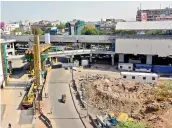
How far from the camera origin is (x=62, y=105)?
25.9 metres

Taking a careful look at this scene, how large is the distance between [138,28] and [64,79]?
691 inches

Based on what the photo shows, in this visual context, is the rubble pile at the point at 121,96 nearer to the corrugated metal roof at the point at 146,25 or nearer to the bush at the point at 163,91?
the bush at the point at 163,91

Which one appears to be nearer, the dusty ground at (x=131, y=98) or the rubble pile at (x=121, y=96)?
the dusty ground at (x=131, y=98)

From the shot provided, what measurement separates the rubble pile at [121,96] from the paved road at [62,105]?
2.25 metres

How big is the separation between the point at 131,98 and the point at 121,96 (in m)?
1.23

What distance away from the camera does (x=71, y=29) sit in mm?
67688

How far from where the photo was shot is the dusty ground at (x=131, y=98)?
2342cm

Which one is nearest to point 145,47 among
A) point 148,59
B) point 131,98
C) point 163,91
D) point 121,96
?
point 148,59

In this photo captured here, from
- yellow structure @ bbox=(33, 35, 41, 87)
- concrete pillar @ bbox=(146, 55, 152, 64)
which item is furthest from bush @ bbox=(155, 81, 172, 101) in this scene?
yellow structure @ bbox=(33, 35, 41, 87)

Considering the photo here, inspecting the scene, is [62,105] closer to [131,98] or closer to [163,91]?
[131,98]

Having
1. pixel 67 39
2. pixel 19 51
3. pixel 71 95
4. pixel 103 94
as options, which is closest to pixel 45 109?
pixel 71 95

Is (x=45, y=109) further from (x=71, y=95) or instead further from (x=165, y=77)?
(x=165, y=77)

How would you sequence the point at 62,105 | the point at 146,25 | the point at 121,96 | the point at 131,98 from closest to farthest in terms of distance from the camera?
the point at 62,105 < the point at 131,98 < the point at 121,96 < the point at 146,25

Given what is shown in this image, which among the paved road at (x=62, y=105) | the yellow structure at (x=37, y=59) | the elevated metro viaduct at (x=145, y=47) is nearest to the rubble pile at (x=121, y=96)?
the paved road at (x=62, y=105)
